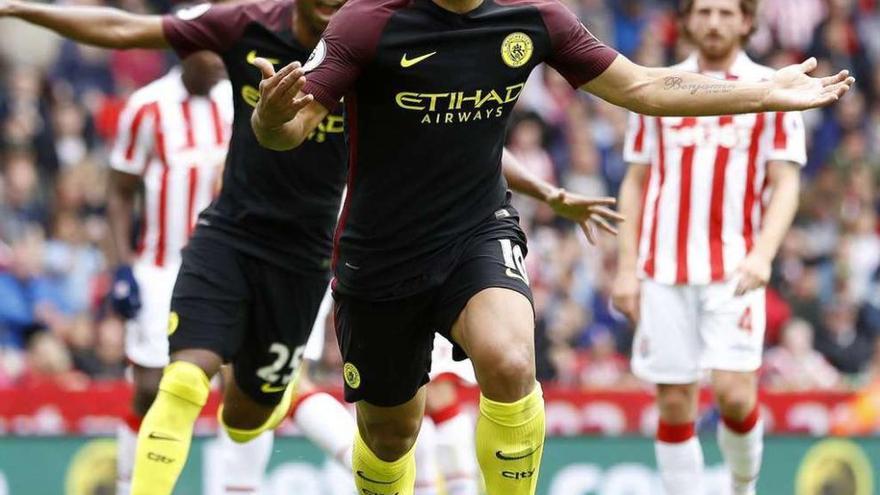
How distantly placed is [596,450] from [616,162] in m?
6.38

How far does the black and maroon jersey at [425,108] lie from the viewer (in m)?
6.09

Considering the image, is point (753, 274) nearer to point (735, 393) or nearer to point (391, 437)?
point (735, 393)

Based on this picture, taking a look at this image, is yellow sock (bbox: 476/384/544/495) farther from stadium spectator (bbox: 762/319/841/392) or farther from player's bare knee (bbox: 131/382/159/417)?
stadium spectator (bbox: 762/319/841/392)

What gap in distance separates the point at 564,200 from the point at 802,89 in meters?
1.47

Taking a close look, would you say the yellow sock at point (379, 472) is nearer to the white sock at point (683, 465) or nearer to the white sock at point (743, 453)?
the white sock at point (683, 465)

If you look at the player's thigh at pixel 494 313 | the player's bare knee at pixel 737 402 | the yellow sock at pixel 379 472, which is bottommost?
the player's bare knee at pixel 737 402

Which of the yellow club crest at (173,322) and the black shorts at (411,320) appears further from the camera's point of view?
the yellow club crest at (173,322)

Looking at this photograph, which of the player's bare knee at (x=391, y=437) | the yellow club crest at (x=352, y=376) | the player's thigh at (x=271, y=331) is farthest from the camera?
the player's thigh at (x=271, y=331)

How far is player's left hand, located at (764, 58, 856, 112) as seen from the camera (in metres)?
6.01

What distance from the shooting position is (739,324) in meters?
8.45

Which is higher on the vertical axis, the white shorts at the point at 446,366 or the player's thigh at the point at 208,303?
the player's thigh at the point at 208,303

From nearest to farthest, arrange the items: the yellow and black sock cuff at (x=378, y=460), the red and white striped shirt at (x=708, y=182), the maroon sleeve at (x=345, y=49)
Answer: the maroon sleeve at (x=345, y=49) → the yellow and black sock cuff at (x=378, y=460) → the red and white striped shirt at (x=708, y=182)

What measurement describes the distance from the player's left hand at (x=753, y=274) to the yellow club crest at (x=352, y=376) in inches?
86.9

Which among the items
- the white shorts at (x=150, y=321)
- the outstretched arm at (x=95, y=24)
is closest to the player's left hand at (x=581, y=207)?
the outstretched arm at (x=95, y=24)
